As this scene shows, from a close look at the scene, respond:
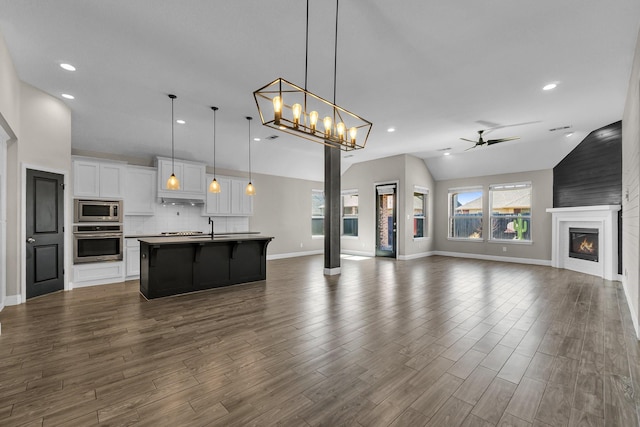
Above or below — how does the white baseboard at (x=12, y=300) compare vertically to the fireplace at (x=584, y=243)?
below

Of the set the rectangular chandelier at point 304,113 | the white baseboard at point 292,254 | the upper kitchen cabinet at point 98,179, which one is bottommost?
the white baseboard at point 292,254

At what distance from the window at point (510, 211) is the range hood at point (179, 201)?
27.1 feet

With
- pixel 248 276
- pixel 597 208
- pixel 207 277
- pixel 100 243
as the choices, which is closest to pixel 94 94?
pixel 100 243

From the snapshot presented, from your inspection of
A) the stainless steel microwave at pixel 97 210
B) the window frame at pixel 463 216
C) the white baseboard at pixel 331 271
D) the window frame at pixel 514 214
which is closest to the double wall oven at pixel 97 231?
the stainless steel microwave at pixel 97 210

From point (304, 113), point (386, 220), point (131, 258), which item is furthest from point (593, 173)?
point (131, 258)

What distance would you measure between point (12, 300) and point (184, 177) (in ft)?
11.8

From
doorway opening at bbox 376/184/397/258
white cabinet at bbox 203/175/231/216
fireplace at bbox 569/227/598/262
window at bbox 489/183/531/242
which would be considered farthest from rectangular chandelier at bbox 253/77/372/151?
fireplace at bbox 569/227/598/262

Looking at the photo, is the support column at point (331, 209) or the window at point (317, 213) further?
the window at point (317, 213)

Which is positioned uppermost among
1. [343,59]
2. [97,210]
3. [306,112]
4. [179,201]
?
[343,59]

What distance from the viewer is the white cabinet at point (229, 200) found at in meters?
7.36

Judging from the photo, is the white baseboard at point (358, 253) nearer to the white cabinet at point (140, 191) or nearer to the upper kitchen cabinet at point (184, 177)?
the upper kitchen cabinet at point (184, 177)

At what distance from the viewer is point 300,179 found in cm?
973

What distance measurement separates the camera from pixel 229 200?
7.68 metres

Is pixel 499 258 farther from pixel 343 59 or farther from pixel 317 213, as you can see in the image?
pixel 343 59
